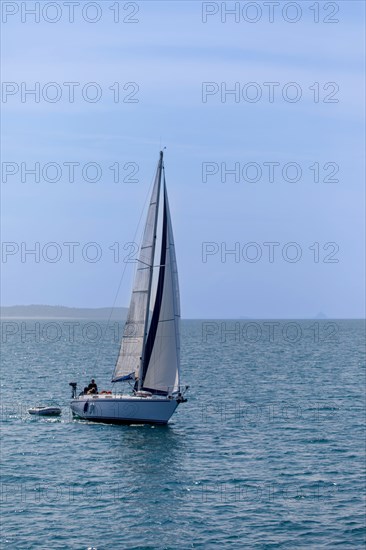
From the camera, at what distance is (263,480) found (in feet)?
146

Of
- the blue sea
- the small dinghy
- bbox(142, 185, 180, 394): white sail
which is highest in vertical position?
bbox(142, 185, 180, 394): white sail

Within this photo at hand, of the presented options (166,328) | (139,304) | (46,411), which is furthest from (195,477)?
(46,411)

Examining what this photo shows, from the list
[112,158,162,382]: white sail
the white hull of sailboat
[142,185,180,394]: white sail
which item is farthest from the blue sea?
[112,158,162,382]: white sail

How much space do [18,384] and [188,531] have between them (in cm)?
5843

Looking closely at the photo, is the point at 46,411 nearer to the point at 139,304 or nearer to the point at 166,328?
the point at 139,304

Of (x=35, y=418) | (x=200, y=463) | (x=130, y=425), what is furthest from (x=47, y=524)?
(x=35, y=418)

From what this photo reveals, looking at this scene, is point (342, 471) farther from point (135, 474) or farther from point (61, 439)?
point (61, 439)

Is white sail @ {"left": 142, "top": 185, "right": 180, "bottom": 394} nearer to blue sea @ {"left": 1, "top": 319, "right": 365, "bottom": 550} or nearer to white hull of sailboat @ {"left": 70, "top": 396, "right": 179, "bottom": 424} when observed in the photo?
white hull of sailboat @ {"left": 70, "top": 396, "right": 179, "bottom": 424}

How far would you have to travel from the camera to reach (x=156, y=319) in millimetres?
60906

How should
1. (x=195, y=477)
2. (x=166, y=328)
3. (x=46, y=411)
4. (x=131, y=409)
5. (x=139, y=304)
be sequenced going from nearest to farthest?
(x=195, y=477) → (x=131, y=409) → (x=166, y=328) → (x=139, y=304) → (x=46, y=411)

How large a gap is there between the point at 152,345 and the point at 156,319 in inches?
74.0

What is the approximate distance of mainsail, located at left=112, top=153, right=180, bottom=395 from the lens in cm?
6003

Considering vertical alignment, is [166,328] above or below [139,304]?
below

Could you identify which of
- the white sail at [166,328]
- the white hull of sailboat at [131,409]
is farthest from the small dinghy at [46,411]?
the white sail at [166,328]
